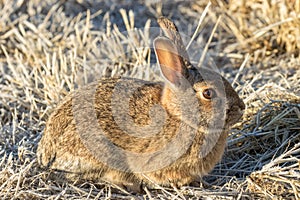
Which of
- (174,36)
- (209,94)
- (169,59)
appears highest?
(174,36)

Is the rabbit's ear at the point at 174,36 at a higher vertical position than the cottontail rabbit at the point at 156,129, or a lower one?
higher

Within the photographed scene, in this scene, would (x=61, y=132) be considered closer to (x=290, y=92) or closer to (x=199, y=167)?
(x=199, y=167)

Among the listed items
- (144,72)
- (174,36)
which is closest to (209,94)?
(174,36)

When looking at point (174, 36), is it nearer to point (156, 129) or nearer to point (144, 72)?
point (156, 129)

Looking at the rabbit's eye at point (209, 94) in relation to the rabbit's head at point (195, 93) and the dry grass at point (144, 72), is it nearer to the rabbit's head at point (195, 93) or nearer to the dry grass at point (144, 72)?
the rabbit's head at point (195, 93)

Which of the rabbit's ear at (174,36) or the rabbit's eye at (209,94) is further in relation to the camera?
the rabbit's ear at (174,36)

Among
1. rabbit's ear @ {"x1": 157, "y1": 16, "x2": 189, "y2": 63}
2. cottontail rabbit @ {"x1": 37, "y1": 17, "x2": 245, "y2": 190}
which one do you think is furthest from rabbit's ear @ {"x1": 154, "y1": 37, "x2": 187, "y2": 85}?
rabbit's ear @ {"x1": 157, "y1": 16, "x2": 189, "y2": 63}

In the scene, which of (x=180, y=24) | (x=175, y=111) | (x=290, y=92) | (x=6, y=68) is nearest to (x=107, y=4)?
(x=180, y=24)

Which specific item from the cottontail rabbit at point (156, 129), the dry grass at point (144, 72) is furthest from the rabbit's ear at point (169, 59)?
the dry grass at point (144, 72)
